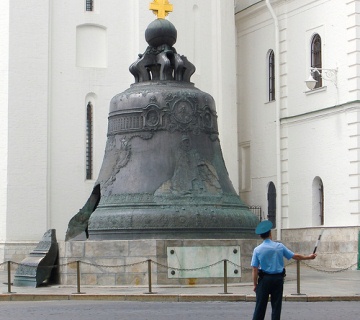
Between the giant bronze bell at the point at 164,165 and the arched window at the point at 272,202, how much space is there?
49.9 ft

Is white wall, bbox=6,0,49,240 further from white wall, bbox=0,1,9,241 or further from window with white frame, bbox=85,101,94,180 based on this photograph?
window with white frame, bbox=85,101,94,180

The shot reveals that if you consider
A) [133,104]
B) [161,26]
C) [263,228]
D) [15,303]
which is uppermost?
[161,26]

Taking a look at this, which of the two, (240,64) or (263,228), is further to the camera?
(240,64)

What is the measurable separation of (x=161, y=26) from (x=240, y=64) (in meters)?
18.4

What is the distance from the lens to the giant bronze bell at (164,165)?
20688 mm

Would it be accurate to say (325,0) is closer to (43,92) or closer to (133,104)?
(43,92)

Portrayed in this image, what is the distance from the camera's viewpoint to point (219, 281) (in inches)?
819

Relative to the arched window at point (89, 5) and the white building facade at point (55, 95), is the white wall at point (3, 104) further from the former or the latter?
the arched window at point (89, 5)

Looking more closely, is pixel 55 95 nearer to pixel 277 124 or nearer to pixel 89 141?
pixel 89 141

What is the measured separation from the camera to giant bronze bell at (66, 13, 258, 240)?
2069 centimetres

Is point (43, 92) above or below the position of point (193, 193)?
above

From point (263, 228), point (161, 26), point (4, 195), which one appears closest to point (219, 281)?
point (161, 26)

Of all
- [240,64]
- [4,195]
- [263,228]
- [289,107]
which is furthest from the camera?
[240,64]

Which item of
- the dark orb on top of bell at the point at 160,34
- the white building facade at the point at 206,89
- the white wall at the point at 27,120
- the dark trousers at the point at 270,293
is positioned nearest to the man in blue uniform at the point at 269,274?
the dark trousers at the point at 270,293
